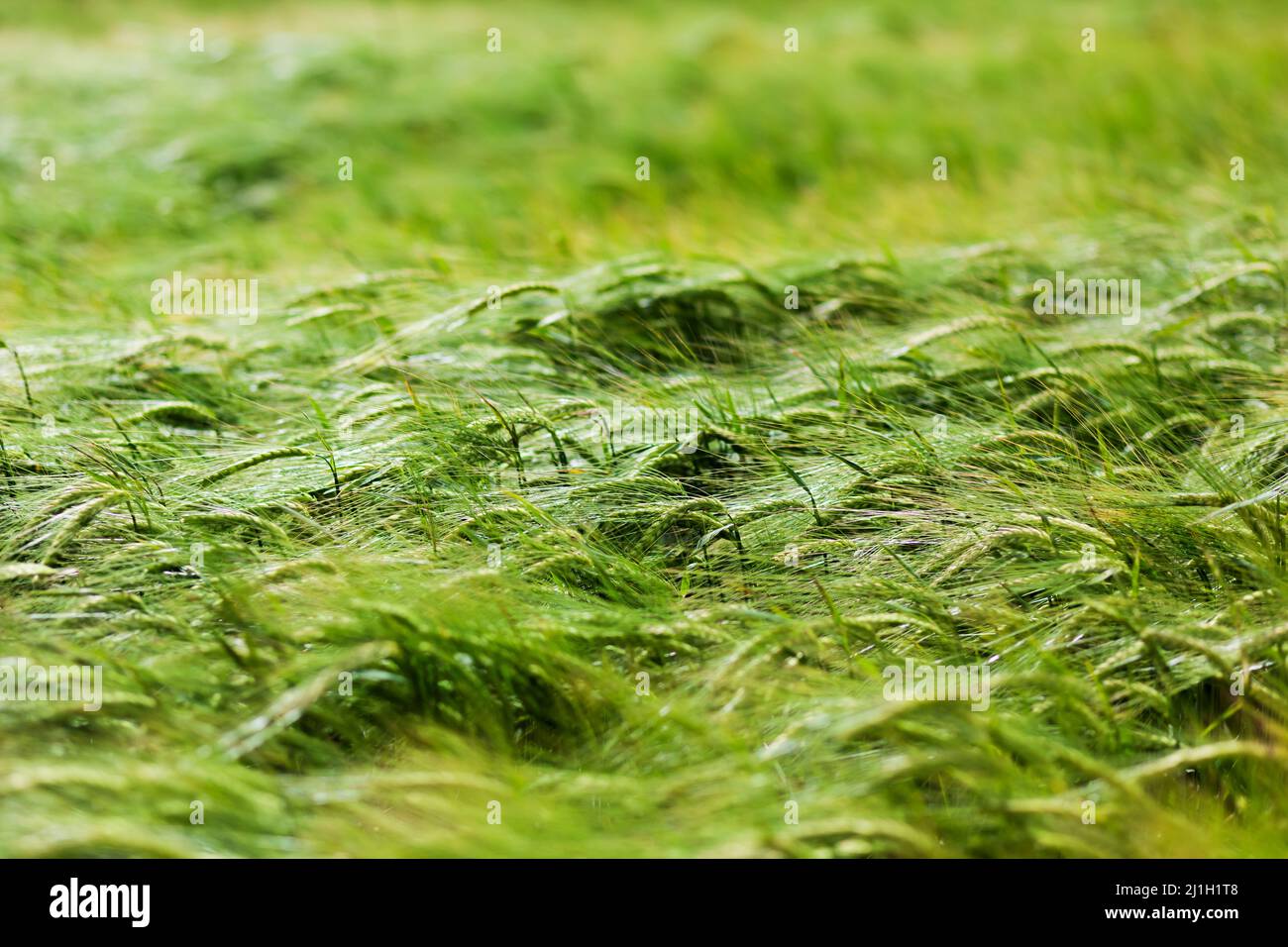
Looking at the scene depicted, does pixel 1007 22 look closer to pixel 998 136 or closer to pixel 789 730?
pixel 998 136

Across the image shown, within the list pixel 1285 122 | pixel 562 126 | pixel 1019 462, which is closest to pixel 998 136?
pixel 1285 122

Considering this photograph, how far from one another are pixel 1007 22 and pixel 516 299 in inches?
212

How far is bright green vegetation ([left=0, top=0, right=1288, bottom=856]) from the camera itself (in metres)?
1.44

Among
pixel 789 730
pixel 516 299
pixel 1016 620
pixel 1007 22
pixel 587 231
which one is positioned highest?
pixel 1007 22

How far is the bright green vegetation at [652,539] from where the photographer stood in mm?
1438

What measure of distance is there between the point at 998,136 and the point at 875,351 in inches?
106

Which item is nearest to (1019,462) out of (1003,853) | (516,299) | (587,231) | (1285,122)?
(1003,853)

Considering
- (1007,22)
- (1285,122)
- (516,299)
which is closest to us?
(516,299)

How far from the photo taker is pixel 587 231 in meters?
3.51

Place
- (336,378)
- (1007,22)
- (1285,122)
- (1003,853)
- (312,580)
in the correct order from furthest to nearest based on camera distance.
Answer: (1007,22)
(1285,122)
(336,378)
(312,580)
(1003,853)

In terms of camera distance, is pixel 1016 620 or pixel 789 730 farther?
pixel 1016 620

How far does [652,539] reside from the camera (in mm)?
1904

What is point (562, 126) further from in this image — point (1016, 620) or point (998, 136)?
point (1016, 620)

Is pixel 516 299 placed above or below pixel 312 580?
above
